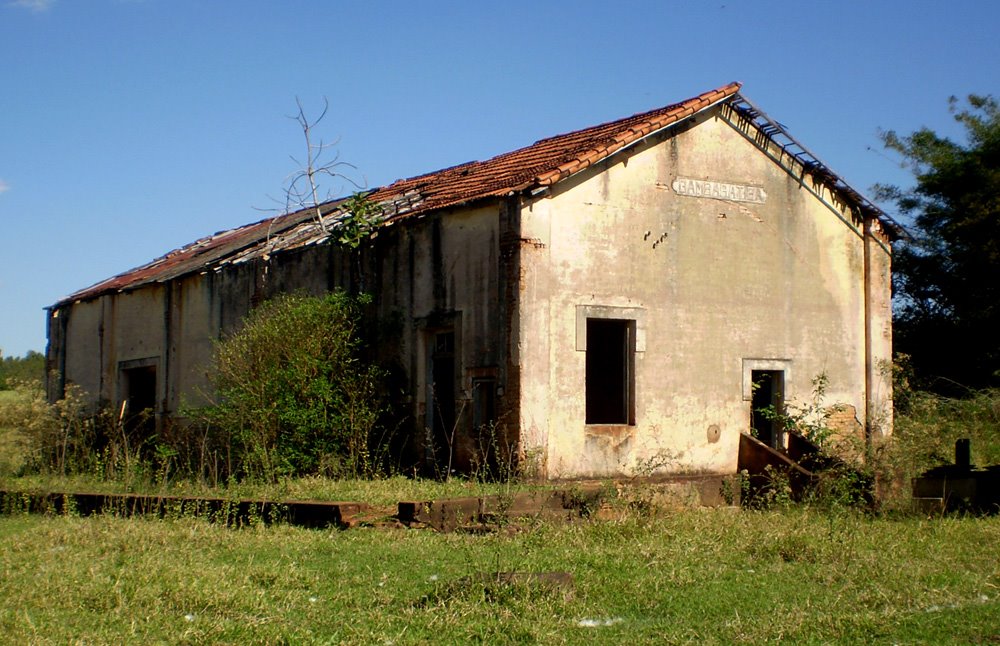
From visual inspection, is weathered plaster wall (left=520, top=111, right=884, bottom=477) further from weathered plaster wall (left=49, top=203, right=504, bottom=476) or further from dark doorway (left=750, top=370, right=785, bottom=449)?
weathered plaster wall (left=49, top=203, right=504, bottom=476)

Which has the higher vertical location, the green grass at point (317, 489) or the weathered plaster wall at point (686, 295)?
the weathered plaster wall at point (686, 295)

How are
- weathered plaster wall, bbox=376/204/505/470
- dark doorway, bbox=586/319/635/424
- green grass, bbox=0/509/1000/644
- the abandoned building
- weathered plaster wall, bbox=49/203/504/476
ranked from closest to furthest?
green grass, bbox=0/509/1000/644 → the abandoned building → weathered plaster wall, bbox=376/204/505/470 → weathered plaster wall, bbox=49/203/504/476 → dark doorway, bbox=586/319/635/424

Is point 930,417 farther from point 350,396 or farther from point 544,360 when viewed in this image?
point 350,396

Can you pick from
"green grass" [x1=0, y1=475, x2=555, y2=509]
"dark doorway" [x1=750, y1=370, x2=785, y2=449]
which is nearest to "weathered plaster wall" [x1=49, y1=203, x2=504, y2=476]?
"green grass" [x1=0, y1=475, x2=555, y2=509]

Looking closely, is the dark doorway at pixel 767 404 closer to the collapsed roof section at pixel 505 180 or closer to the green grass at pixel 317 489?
the collapsed roof section at pixel 505 180

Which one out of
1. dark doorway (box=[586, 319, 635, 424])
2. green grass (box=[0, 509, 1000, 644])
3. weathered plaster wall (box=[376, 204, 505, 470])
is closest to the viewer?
green grass (box=[0, 509, 1000, 644])

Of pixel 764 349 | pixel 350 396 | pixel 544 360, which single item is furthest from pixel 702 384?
pixel 350 396

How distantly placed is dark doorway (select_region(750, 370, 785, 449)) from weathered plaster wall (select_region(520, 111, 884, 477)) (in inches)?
7.6

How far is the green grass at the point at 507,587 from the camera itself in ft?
21.0

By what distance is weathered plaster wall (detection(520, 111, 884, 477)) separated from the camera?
14.0 meters

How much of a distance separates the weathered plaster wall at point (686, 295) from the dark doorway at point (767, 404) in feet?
0.64

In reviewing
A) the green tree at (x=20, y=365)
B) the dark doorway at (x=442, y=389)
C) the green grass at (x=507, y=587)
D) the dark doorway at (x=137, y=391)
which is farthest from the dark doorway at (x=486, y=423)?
the green tree at (x=20, y=365)

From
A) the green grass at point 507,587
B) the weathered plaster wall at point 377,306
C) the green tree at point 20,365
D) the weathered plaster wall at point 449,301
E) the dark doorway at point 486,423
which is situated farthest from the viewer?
the green tree at point 20,365

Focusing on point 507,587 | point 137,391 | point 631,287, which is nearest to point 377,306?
point 631,287
